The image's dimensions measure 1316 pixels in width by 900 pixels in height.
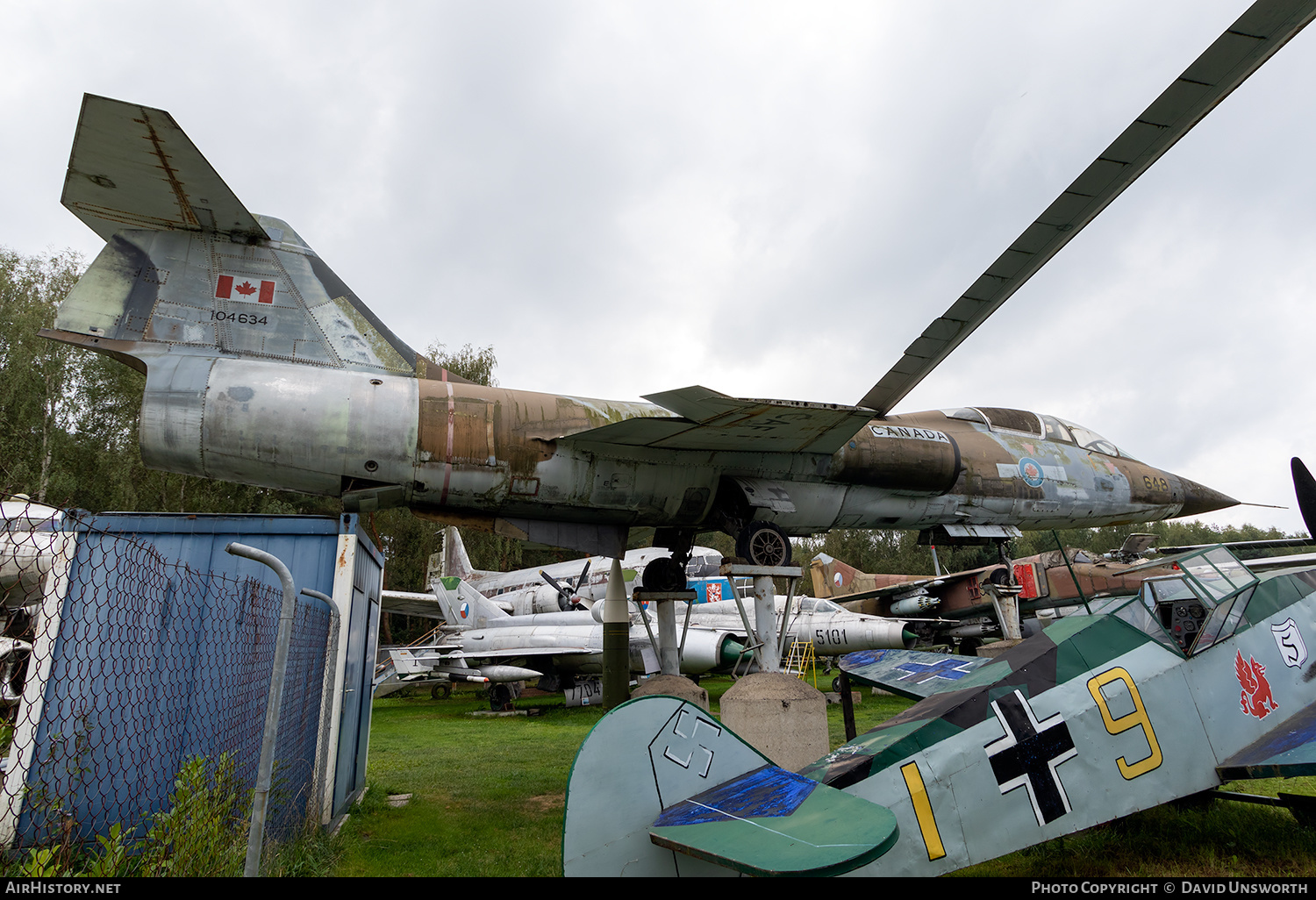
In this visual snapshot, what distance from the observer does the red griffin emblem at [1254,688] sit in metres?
4.66

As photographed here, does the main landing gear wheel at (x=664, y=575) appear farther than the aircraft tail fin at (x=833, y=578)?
No

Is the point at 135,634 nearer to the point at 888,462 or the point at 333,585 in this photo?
the point at 333,585

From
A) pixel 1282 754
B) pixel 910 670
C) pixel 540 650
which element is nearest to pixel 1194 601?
pixel 1282 754

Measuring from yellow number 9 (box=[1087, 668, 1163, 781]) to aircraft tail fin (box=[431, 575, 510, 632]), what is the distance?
20.3 m

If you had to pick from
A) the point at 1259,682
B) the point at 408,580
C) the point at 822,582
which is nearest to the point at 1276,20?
the point at 1259,682

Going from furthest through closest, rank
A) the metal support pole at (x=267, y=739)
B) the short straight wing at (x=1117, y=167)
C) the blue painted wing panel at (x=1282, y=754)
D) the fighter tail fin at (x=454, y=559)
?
1. the fighter tail fin at (x=454, y=559)
2. the short straight wing at (x=1117, y=167)
3. the blue painted wing panel at (x=1282, y=754)
4. the metal support pole at (x=267, y=739)

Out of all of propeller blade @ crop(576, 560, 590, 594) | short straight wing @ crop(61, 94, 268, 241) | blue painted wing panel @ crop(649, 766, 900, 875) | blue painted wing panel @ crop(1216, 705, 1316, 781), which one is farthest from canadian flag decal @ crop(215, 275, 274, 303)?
propeller blade @ crop(576, 560, 590, 594)

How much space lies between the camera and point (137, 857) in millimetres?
3738

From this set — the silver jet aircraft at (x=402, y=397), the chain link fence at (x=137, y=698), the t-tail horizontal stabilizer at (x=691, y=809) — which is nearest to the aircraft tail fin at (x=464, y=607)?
the silver jet aircraft at (x=402, y=397)

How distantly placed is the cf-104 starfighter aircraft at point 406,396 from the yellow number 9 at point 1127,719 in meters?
2.71

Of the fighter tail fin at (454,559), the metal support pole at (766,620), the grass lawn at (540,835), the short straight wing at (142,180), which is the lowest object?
the grass lawn at (540,835)

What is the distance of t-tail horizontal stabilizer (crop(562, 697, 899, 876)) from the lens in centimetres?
258

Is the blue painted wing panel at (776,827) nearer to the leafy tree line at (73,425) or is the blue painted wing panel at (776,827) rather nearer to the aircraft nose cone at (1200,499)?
the aircraft nose cone at (1200,499)

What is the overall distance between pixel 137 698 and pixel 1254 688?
751 centimetres
